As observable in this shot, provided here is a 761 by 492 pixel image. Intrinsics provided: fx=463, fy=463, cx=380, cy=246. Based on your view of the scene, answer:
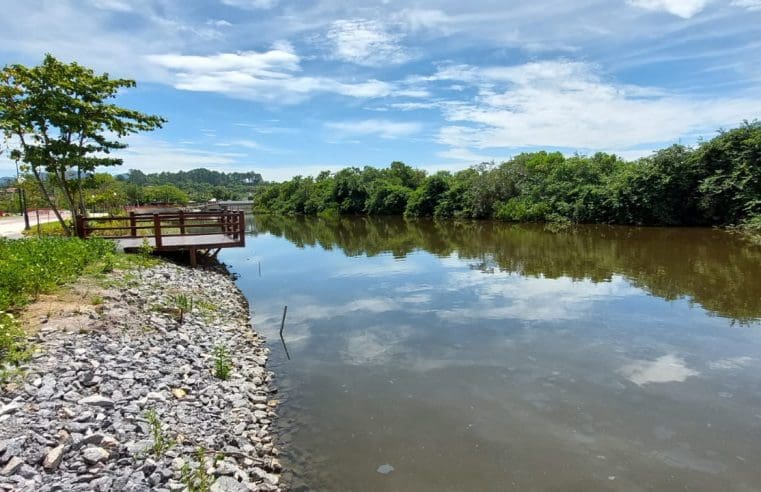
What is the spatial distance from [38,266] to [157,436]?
653 centimetres

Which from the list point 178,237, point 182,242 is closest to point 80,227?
point 182,242

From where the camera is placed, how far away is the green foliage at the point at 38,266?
27.4 ft

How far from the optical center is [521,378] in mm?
8820

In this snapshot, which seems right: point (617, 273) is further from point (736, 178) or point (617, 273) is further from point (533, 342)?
point (736, 178)

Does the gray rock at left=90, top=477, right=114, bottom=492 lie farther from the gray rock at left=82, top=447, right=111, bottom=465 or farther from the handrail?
the handrail

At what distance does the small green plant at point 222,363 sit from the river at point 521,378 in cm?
105

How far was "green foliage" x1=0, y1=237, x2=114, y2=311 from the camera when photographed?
8.34m

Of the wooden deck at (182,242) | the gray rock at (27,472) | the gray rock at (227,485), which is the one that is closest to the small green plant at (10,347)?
the gray rock at (27,472)

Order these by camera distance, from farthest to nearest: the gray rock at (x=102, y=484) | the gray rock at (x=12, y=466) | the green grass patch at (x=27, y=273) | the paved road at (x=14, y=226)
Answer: the paved road at (x=14, y=226)
the green grass patch at (x=27, y=273)
the gray rock at (x=102, y=484)
the gray rock at (x=12, y=466)

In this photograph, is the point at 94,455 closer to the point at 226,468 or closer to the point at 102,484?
the point at 102,484

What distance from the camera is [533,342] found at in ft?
35.2

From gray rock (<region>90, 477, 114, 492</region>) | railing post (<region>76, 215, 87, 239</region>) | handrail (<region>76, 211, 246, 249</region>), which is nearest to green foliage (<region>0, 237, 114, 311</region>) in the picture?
handrail (<region>76, 211, 246, 249</region>)

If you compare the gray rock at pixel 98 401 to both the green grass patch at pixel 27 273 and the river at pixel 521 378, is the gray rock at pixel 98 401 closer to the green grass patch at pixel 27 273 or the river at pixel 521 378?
the green grass patch at pixel 27 273

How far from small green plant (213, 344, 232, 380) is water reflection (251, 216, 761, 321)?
11.6 m
